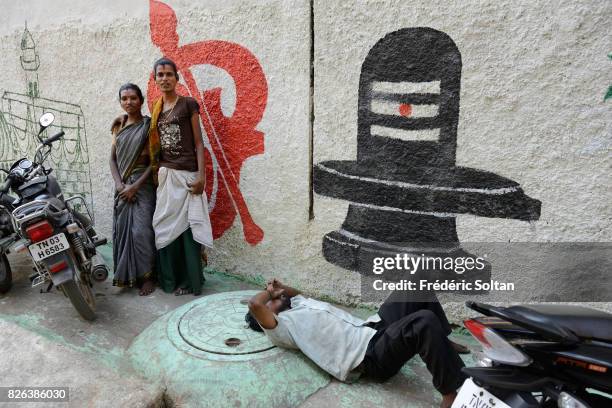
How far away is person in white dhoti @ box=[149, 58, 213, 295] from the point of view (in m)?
3.14

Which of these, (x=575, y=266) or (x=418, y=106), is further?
(x=418, y=106)

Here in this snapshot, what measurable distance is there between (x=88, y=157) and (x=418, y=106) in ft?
11.0

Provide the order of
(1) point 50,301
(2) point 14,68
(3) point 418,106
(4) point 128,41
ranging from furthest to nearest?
(2) point 14,68, (4) point 128,41, (1) point 50,301, (3) point 418,106

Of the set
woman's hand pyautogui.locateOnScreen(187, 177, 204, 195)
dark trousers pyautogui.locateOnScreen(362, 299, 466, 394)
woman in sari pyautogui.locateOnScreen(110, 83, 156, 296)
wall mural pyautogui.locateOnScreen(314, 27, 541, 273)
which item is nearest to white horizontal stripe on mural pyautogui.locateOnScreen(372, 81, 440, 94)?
wall mural pyautogui.locateOnScreen(314, 27, 541, 273)

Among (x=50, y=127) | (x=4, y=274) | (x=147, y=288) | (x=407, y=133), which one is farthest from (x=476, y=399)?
(x=50, y=127)

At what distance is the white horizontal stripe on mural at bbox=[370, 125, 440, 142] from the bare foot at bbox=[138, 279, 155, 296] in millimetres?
1996

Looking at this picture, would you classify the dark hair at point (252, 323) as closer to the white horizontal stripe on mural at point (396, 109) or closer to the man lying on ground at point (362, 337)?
the man lying on ground at point (362, 337)

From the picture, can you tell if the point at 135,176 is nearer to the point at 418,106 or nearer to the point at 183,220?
the point at 183,220

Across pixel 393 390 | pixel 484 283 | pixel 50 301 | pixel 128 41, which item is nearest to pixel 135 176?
pixel 50 301

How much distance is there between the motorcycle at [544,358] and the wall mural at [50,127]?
4.25 m

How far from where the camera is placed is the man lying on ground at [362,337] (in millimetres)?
1973

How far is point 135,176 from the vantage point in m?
3.35

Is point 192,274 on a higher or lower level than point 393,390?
higher

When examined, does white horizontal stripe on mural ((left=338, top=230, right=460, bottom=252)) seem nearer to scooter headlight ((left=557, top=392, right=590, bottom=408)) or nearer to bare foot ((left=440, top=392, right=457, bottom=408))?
bare foot ((left=440, top=392, right=457, bottom=408))
